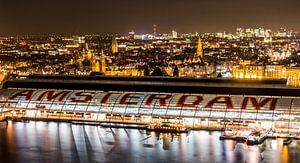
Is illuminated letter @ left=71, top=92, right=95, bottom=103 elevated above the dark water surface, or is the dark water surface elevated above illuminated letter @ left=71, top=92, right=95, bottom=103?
illuminated letter @ left=71, top=92, right=95, bottom=103

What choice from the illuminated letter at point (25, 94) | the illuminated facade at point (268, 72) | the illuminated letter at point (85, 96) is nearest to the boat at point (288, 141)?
the illuminated letter at point (85, 96)

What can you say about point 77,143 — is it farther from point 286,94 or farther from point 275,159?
point 286,94

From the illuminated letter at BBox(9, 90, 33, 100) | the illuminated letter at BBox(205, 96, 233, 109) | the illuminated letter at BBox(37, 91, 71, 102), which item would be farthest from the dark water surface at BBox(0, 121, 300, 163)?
the illuminated letter at BBox(9, 90, 33, 100)

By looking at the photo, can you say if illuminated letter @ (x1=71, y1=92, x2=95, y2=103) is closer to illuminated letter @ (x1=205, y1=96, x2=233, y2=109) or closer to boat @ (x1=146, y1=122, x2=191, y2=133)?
boat @ (x1=146, y1=122, x2=191, y2=133)

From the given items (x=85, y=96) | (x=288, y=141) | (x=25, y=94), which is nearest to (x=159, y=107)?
(x=85, y=96)

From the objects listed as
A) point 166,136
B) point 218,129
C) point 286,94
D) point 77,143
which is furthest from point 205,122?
point 77,143

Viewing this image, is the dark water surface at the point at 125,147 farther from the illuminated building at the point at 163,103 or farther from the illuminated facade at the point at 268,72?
the illuminated facade at the point at 268,72
